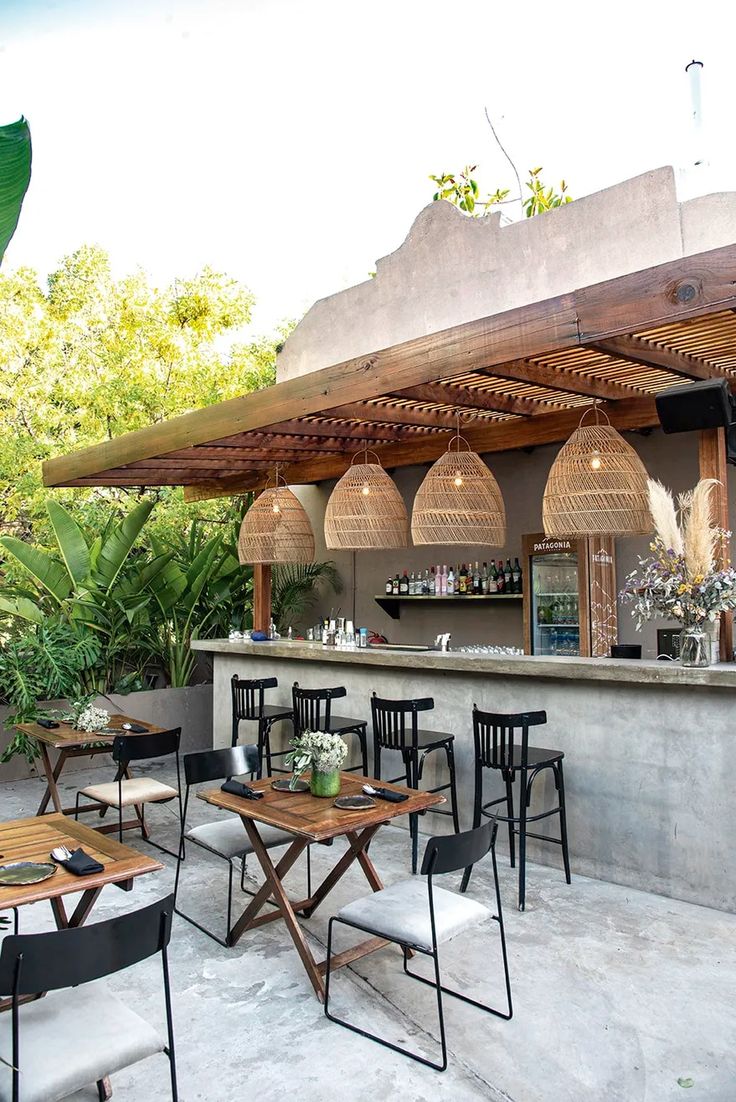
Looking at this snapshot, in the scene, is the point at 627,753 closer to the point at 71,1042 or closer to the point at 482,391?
the point at 482,391

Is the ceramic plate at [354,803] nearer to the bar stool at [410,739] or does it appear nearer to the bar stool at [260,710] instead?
the bar stool at [410,739]

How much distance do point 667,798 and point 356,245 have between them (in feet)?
67.4

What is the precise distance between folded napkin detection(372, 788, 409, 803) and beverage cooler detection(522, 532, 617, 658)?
3.43 m

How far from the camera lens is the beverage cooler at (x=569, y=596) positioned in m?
7.07

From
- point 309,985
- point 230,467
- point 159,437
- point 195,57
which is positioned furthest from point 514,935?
point 230,467

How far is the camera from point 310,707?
5852mm

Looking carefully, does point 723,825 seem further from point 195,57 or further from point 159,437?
point 159,437

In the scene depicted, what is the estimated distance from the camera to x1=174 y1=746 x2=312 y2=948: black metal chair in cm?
396

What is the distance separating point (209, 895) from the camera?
4500 millimetres

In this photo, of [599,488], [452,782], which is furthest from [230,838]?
[599,488]

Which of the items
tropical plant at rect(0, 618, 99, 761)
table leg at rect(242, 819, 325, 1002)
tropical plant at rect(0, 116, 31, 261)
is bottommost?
table leg at rect(242, 819, 325, 1002)

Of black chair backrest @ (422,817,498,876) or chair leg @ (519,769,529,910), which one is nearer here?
black chair backrest @ (422,817,498,876)

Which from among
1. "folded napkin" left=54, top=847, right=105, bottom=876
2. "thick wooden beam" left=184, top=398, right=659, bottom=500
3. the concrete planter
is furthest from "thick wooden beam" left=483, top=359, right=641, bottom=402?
the concrete planter

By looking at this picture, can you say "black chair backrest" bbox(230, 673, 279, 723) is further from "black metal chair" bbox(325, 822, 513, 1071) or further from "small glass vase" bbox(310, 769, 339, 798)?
"black metal chair" bbox(325, 822, 513, 1071)
